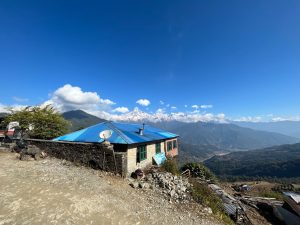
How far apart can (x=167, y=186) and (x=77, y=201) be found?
7.28 metres

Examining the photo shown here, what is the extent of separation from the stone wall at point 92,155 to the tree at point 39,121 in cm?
1225

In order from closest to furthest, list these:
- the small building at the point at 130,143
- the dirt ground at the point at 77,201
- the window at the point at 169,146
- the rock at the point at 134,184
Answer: the dirt ground at the point at 77,201 < the rock at the point at 134,184 < the small building at the point at 130,143 < the window at the point at 169,146

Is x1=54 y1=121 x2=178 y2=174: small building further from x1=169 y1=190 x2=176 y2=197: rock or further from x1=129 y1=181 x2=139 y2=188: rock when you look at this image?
x1=169 y1=190 x2=176 y2=197: rock

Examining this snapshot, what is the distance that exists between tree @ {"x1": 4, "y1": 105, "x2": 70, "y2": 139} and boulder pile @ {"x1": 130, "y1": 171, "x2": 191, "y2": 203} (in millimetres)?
21173

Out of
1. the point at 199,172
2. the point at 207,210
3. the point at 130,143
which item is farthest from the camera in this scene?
the point at 199,172

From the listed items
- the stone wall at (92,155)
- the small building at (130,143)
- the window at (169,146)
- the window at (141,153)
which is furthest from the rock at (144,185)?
the window at (169,146)

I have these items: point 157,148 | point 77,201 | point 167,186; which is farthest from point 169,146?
point 77,201

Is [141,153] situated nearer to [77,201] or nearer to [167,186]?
[167,186]

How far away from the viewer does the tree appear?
2978cm

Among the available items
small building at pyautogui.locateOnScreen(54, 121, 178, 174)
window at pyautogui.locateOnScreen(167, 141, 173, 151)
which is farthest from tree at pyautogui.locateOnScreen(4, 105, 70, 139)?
window at pyautogui.locateOnScreen(167, 141, 173, 151)

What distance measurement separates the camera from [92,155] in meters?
17.5

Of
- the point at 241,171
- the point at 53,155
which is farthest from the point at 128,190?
the point at 241,171

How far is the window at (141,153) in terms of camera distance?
20.9 m

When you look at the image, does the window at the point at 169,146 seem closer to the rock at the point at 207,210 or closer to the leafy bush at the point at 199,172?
the leafy bush at the point at 199,172
